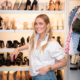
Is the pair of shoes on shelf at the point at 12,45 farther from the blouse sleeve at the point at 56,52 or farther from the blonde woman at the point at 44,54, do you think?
the blouse sleeve at the point at 56,52

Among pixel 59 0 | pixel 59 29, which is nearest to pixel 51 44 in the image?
pixel 59 29

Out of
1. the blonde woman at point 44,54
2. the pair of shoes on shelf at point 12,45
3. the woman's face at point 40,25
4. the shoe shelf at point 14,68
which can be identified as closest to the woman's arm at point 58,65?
the blonde woman at point 44,54

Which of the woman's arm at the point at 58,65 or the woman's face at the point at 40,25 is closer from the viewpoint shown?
the woman's arm at the point at 58,65

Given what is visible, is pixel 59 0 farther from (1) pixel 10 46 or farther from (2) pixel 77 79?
(2) pixel 77 79

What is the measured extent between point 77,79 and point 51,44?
1418mm

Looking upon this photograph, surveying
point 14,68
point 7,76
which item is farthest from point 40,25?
point 7,76

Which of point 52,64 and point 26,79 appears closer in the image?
point 52,64

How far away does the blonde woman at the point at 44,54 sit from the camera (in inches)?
50.4

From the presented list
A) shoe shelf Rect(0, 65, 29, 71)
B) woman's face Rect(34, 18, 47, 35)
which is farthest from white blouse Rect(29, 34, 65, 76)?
shoe shelf Rect(0, 65, 29, 71)

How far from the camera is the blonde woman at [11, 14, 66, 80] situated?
128 centimetres

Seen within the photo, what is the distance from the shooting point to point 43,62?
1.33 metres

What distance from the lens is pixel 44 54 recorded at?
1318 mm

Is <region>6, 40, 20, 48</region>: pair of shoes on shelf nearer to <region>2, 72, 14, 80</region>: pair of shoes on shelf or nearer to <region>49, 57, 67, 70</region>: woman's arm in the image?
<region>2, 72, 14, 80</region>: pair of shoes on shelf

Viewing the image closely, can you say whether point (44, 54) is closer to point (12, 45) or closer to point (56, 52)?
point (56, 52)
